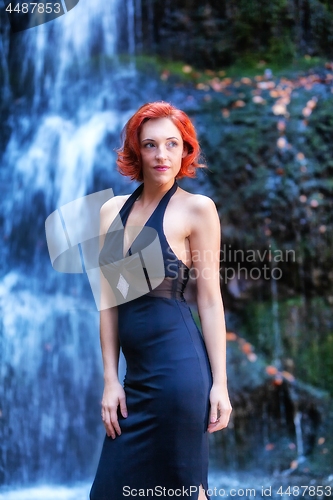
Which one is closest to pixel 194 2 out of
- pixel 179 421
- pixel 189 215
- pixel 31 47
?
pixel 31 47

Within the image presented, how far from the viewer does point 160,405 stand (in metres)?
1.46

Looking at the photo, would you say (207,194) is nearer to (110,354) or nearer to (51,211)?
(51,211)

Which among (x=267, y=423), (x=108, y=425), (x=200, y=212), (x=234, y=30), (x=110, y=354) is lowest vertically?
(x=267, y=423)

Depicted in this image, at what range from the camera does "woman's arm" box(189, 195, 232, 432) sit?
156 centimetres

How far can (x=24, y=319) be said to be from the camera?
4.12 metres

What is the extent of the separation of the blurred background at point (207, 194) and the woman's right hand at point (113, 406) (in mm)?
2313

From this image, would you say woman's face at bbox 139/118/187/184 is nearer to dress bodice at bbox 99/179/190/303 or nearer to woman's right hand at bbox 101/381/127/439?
dress bodice at bbox 99/179/190/303

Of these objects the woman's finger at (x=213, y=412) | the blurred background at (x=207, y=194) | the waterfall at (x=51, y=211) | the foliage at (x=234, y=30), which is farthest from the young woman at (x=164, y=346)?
the foliage at (x=234, y=30)

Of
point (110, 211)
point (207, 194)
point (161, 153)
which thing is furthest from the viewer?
point (207, 194)

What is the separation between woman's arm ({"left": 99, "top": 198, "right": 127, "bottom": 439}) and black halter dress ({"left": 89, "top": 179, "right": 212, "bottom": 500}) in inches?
1.3

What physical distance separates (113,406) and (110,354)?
7.3 inches

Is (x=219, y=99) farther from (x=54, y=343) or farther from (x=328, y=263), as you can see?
(x=54, y=343)

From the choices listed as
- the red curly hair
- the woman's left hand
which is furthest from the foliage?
the woman's left hand

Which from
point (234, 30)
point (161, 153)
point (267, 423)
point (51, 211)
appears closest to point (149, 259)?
point (161, 153)
